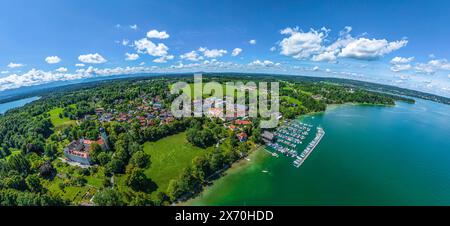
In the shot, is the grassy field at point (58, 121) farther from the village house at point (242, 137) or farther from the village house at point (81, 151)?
the village house at point (242, 137)

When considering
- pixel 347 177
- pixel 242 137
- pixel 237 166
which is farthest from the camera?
pixel 242 137

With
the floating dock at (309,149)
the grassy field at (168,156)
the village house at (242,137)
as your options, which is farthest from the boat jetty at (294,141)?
the grassy field at (168,156)

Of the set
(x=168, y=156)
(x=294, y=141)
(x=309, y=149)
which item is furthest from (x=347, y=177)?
(x=168, y=156)

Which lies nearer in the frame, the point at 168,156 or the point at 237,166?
the point at 237,166

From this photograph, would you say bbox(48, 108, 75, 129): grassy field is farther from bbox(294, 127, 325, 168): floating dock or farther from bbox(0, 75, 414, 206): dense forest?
bbox(294, 127, 325, 168): floating dock

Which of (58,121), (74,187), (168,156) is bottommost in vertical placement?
(74,187)

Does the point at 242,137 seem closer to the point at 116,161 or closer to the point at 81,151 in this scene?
the point at 116,161
